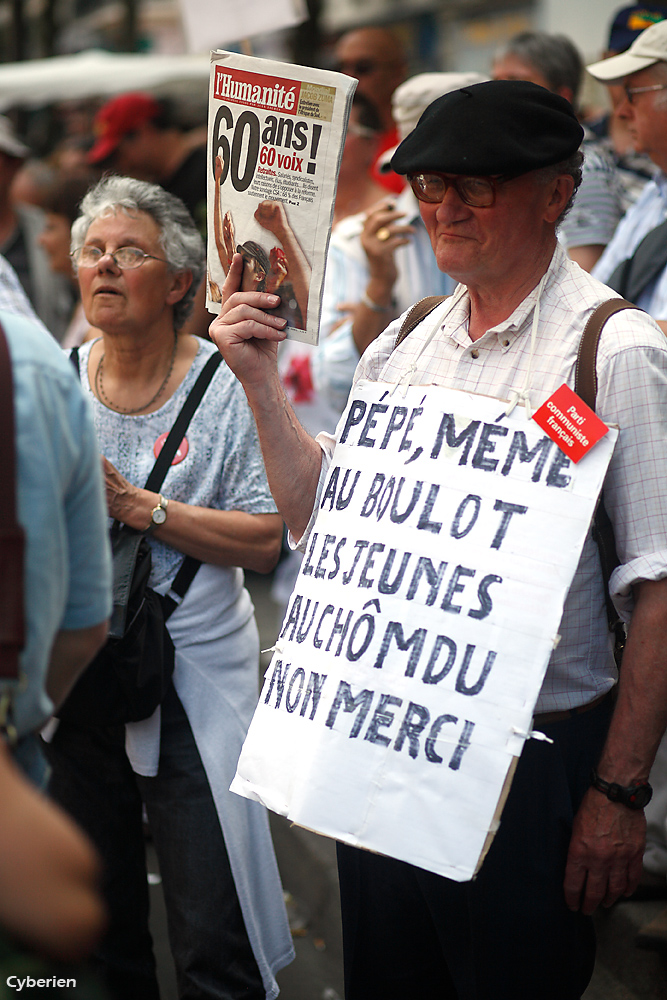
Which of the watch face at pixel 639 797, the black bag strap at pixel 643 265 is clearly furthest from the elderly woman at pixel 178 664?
the black bag strap at pixel 643 265

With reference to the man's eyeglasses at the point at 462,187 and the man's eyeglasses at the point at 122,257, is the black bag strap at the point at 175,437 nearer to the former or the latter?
the man's eyeglasses at the point at 122,257

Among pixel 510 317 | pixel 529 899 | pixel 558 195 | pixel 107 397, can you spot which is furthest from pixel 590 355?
pixel 107 397

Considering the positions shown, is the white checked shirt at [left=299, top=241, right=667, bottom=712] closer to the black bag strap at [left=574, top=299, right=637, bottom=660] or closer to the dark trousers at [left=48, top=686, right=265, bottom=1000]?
the black bag strap at [left=574, top=299, right=637, bottom=660]

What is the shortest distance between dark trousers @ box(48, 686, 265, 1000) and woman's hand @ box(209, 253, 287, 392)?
0.96 m

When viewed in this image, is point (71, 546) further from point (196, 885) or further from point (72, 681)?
point (196, 885)

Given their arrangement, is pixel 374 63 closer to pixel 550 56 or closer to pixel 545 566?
pixel 550 56

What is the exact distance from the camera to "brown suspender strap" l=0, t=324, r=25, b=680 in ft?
4.03

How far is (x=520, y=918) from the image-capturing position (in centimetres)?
192

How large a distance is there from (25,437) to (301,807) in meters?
0.88

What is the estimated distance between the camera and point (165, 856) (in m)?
2.58

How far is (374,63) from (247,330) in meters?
3.29

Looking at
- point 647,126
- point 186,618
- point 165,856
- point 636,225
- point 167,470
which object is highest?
point 647,126

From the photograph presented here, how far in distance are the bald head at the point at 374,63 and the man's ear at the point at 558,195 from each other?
3009mm

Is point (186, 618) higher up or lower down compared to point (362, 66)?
lower down
